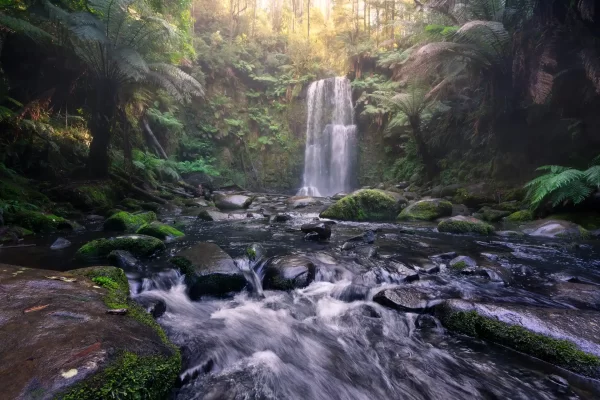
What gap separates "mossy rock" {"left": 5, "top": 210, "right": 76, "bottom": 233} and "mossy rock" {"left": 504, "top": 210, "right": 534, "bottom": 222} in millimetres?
9428

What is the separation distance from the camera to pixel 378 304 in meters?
3.41

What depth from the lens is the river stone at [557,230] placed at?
6016 millimetres

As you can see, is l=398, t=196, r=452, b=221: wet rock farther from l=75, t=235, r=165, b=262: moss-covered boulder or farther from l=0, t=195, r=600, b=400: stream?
l=75, t=235, r=165, b=262: moss-covered boulder

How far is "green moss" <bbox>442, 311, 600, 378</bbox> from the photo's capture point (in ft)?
7.01

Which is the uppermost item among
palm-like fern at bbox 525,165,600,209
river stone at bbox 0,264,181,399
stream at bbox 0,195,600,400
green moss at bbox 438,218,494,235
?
palm-like fern at bbox 525,165,600,209

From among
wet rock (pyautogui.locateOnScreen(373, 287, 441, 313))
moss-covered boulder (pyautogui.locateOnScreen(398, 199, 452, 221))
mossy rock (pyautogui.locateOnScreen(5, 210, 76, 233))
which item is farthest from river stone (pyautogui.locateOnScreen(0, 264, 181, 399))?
moss-covered boulder (pyautogui.locateOnScreen(398, 199, 452, 221))

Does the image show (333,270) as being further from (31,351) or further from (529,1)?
(529,1)

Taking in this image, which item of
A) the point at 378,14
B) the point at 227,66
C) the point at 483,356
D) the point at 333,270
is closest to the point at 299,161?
the point at 227,66

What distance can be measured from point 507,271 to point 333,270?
221 centimetres

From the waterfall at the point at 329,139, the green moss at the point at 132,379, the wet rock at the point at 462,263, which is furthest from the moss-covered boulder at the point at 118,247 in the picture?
the waterfall at the point at 329,139

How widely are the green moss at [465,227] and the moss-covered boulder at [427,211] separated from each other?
1460 mm

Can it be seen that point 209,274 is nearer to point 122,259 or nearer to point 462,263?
point 122,259

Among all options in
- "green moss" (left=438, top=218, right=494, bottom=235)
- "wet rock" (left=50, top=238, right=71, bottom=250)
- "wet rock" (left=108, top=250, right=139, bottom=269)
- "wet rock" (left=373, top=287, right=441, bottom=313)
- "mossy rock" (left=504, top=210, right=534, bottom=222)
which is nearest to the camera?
"wet rock" (left=373, top=287, right=441, bottom=313)

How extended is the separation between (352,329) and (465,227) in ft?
15.9
